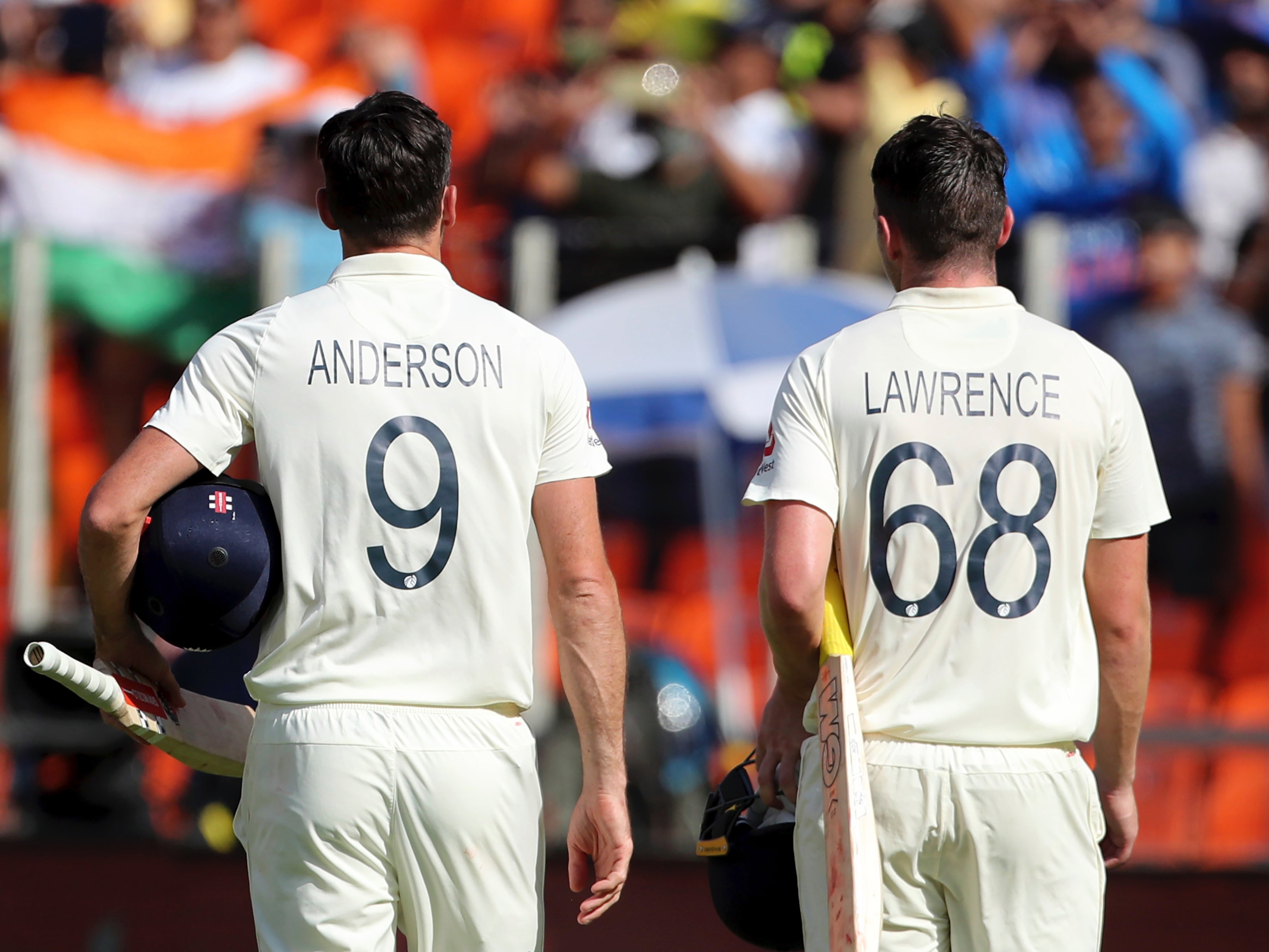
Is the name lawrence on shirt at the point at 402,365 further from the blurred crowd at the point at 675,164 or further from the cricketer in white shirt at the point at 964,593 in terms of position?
the blurred crowd at the point at 675,164

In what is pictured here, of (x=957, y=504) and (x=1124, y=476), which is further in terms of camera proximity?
(x=1124, y=476)

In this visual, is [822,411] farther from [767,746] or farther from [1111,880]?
[1111,880]

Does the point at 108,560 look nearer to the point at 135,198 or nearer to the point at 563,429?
the point at 563,429

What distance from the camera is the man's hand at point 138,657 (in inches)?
103

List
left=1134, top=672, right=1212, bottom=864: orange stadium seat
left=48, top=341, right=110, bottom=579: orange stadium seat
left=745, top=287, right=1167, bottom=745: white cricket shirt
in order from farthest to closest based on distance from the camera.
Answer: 1. left=48, top=341, right=110, bottom=579: orange stadium seat
2. left=1134, top=672, right=1212, bottom=864: orange stadium seat
3. left=745, top=287, right=1167, bottom=745: white cricket shirt

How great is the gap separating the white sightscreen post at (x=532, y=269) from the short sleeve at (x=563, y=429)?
398 cm

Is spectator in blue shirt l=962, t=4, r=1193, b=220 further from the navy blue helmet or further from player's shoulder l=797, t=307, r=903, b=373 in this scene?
the navy blue helmet

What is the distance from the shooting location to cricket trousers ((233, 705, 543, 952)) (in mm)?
2434

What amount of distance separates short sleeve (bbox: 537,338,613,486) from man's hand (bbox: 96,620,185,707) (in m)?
0.77

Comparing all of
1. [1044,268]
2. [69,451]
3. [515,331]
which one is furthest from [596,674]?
[69,451]

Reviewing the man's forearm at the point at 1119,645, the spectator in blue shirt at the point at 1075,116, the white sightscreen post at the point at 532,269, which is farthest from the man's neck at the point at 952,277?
the spectator in blue shirt at the point at 1075,116

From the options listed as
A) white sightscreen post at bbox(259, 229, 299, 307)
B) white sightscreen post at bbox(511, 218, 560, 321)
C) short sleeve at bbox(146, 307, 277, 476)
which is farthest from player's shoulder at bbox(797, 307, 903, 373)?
white sightscreen post at bbox(259, 229, 299, 307)

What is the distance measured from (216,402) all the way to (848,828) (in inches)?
51.1

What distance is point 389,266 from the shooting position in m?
2.60
